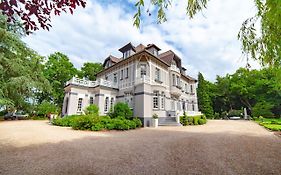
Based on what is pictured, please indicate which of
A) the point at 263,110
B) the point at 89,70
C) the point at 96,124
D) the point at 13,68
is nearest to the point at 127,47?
the point at 96,124

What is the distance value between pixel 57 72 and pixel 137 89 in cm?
2265

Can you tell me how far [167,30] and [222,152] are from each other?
16.2ft

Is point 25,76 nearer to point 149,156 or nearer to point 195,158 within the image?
point 149,156

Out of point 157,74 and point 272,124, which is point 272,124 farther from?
point 157,74

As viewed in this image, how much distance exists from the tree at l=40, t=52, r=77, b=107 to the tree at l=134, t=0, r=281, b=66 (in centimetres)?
3223

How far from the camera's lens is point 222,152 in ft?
19.2

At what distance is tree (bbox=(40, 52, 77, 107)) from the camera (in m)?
31.6

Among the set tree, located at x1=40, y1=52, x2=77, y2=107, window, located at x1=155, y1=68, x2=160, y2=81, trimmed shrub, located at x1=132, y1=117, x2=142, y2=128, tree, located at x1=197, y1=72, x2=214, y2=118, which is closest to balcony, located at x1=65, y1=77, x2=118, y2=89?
window, located at x1=155, y1=68, x2=160, y2=81

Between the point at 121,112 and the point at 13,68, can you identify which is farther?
the point at 121,112

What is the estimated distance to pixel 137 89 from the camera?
17.4 metres

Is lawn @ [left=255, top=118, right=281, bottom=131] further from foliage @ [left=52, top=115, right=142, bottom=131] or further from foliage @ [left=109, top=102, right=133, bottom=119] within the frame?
foliage @ [left=109, top=102, right=133, bottom=119]

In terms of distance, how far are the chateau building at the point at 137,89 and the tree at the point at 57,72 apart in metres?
14.3

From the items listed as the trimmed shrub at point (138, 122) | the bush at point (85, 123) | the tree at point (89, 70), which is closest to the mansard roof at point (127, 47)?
the trimmed shrub at point (138, 122)

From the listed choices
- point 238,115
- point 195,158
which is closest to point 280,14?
point 195,158
